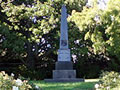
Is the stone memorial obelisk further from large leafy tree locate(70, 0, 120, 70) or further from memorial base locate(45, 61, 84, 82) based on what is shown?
large leafy tree locate(70, 0, 120, 70)

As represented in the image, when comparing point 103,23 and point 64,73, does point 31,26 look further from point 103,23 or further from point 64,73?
point 103,23

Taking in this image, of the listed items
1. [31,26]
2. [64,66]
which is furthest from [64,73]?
[31,26]

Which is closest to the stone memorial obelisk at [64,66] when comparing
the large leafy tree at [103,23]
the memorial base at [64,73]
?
the memorial base at [64,73]

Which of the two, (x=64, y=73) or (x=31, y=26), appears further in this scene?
(x=31, y=26)

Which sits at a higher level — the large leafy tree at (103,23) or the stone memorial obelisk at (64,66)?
the large leafy tree at (103,23)

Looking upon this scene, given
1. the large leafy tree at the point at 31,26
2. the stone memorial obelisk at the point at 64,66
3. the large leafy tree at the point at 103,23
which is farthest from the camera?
the large leafy tree at the point at 31,26

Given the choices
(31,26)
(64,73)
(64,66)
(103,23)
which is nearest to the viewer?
(64,73)

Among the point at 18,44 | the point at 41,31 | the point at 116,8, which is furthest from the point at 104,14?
the point at 18,44

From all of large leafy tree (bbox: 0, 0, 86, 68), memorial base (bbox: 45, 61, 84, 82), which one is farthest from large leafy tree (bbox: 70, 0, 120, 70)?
large leafy tree (bbox: 0, 0, 86, 68)

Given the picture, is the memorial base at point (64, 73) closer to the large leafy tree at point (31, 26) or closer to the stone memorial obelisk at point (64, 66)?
the stone memorial obelisk at point (64, 66)

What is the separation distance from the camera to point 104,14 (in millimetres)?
12156

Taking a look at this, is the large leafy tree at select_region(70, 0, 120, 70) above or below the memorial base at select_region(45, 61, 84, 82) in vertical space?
above

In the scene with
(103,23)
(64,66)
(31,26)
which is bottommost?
(64,66)

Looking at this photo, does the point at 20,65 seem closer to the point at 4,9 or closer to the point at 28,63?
the point at 28,63
